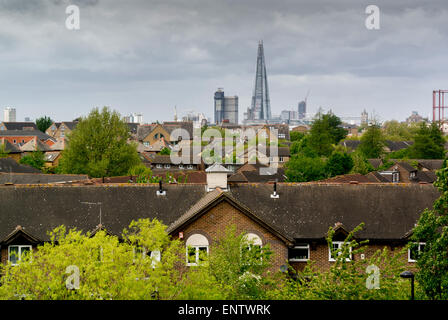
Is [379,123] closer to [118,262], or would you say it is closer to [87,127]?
[87,127]

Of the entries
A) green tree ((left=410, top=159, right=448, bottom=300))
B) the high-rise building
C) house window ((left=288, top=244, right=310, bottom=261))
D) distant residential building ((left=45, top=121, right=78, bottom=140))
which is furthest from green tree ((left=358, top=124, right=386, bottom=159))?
the high-rise building

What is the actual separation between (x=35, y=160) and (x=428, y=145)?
69.1 meters

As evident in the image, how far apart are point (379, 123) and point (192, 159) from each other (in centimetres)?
3785

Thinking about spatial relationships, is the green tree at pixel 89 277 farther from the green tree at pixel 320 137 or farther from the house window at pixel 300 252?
the green tree at pixel 320 137

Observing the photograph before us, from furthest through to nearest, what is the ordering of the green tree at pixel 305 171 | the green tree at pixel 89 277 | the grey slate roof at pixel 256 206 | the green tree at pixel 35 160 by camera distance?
the green tree at pixel 35 160 → the green tree at pixel 305 171 → the grey slate roof at pixel 256 206 → the green tree at pixel 89 277

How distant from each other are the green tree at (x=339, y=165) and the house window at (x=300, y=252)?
46.6 meters

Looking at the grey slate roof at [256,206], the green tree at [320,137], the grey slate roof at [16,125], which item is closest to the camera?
the grey slate roof at [256,206]

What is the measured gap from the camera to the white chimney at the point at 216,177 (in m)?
24.1

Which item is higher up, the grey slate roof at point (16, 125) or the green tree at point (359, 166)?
the grey slate roof at point (16, 125)

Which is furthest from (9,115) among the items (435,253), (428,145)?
(435,253)

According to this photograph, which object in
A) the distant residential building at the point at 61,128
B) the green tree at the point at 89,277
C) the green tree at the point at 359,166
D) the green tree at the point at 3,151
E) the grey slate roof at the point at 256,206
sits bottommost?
the green tree at the point at 89,277

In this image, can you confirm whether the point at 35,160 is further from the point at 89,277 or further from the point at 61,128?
the point at 89,277

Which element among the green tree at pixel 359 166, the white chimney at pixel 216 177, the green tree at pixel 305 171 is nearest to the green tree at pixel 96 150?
the green tree at pixel 305 171

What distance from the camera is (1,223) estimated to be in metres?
23.5
